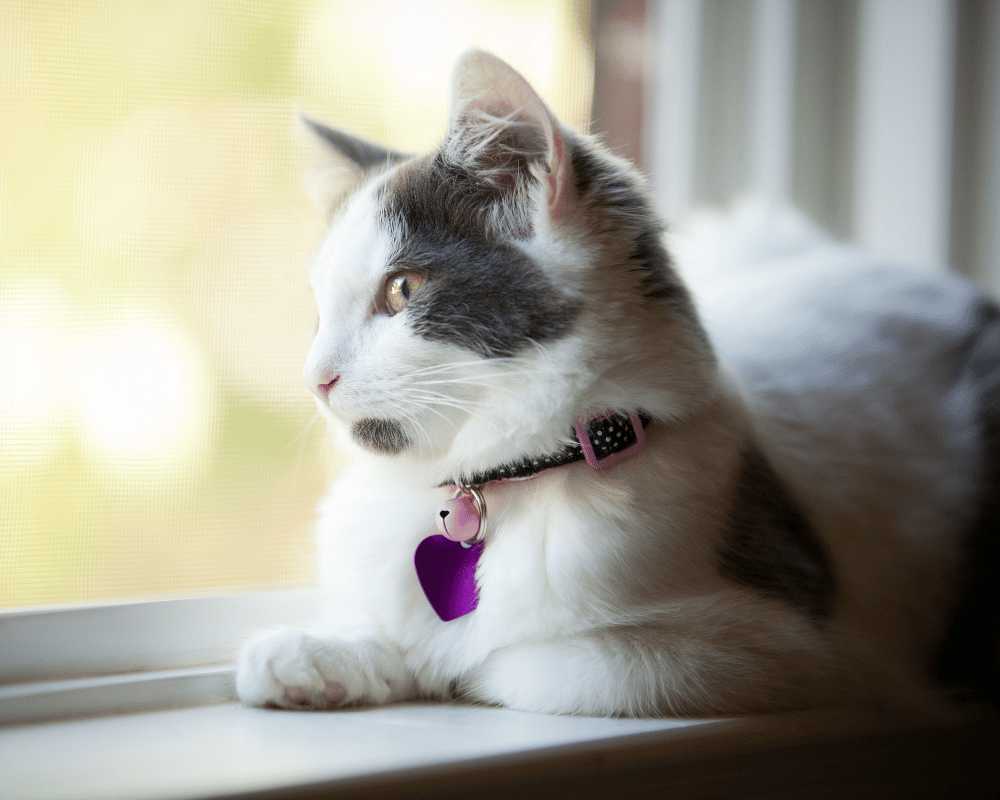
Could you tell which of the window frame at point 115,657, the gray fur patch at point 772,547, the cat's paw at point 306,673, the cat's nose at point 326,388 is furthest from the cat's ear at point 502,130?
the window frame at point 115,657

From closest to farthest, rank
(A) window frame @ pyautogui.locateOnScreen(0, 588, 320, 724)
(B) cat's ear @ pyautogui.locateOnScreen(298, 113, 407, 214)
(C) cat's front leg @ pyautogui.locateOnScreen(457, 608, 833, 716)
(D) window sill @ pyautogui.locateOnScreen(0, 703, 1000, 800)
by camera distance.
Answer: (D) window sill @ pyautogui.locateOnScreen(0, 703, 1000, 800) → (C) cat's front leg @ pyautogui.locateOnScreen(457, 608, 833, 716) → (A) window frame @ pyautogui.locateOnScreen(0, 588, 320, 724) → (B) cat's ear @ pyautogui.locateOnScreen(298, 113, 407, 214)

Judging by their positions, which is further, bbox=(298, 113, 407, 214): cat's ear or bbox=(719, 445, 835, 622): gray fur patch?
bbox=(298, 113, 407, 214): cat's ear

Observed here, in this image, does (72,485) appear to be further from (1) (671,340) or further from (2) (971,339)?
(2) (971,339)

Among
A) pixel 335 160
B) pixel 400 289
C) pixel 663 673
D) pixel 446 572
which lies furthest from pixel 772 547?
pixel 335 160

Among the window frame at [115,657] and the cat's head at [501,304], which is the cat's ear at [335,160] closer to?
the cat's head at [501,304]

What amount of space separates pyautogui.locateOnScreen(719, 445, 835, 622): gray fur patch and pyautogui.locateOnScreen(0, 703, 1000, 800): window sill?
5.2 inches

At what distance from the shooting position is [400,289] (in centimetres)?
86

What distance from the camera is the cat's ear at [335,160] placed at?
3.28ft

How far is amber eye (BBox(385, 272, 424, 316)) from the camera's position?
86cm

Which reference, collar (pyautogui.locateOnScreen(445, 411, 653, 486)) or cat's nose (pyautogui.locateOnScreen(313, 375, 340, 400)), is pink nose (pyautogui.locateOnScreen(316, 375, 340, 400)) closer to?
cat's nose (pyautogui.locateOnScreen(313, 375, 340, 400))

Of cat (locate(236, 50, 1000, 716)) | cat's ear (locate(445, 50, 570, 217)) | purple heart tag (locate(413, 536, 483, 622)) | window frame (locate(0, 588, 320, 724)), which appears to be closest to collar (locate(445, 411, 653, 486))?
→ cat (locate(236, 50, 1000, 716))

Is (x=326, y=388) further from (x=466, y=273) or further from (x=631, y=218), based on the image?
(x=631, y=218)

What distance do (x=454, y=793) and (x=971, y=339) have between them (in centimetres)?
115

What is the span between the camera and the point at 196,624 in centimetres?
102
